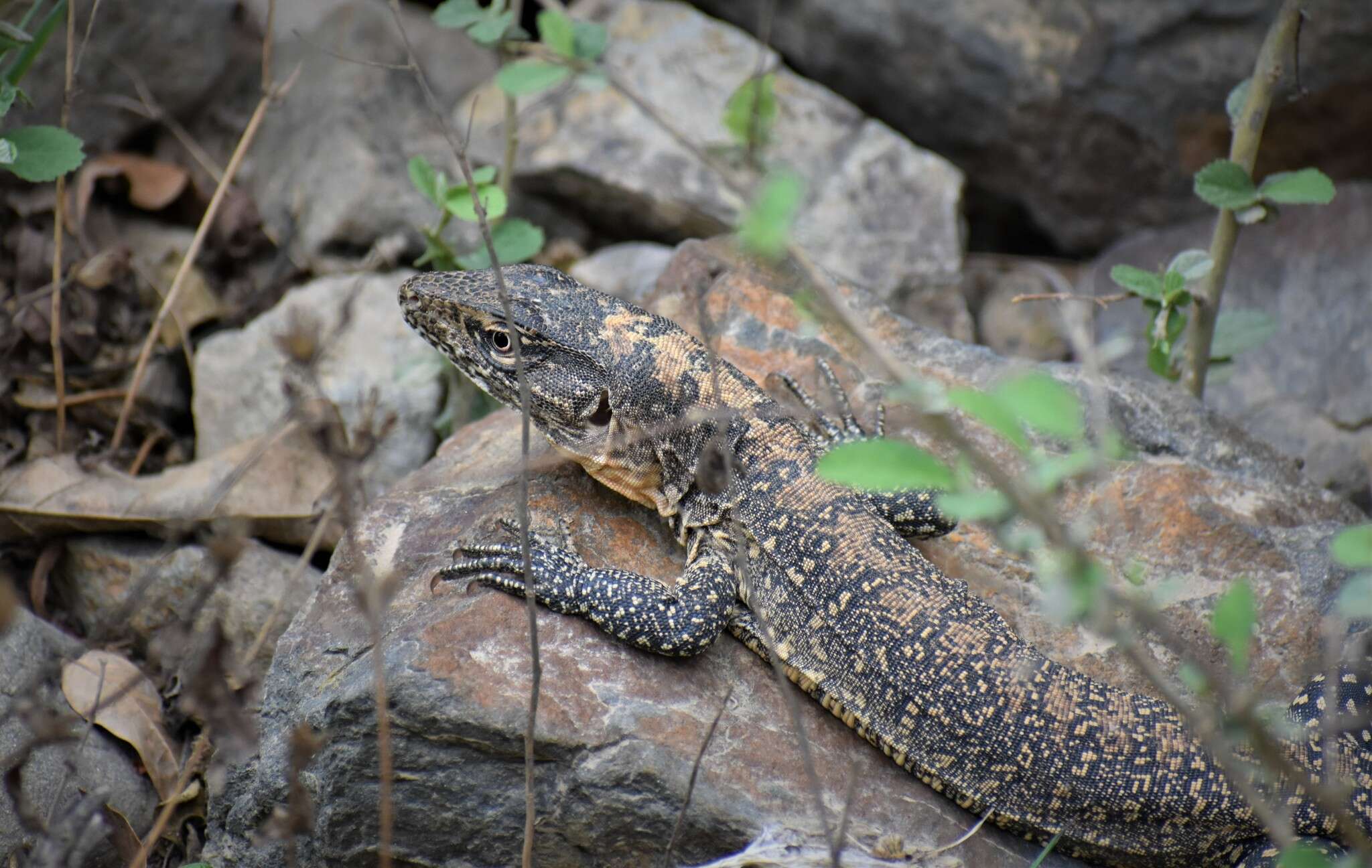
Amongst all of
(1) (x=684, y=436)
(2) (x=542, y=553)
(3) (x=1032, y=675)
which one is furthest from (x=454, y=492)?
(3) (x=1032, y=675)

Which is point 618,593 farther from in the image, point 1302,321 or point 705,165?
point 1302,321

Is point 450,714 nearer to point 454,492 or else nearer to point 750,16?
point 454,492

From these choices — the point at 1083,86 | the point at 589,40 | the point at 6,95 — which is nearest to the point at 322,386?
the point at 6,95

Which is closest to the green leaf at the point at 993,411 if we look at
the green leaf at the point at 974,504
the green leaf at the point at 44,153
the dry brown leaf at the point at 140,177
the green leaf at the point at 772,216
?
the green leaf at the point at 974,504

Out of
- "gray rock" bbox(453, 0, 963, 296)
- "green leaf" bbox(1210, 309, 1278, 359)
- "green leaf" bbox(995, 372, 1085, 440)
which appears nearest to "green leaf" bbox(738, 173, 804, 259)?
"green leaf" bbox(995, 372, 1085, 440)

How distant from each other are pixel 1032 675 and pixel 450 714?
2.61 meters

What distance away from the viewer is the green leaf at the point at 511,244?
7090mm

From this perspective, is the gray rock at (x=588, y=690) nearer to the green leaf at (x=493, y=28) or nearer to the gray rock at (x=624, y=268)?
the green leaf at (x=493, y=28)

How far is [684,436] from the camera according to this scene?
5.84m

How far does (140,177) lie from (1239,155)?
789cm

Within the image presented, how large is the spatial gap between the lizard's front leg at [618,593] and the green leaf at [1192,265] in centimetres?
346

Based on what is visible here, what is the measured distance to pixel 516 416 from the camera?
6742mm

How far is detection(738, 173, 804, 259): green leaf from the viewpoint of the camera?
2.81m

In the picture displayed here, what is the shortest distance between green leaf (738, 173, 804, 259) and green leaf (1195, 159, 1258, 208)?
4.72 m
